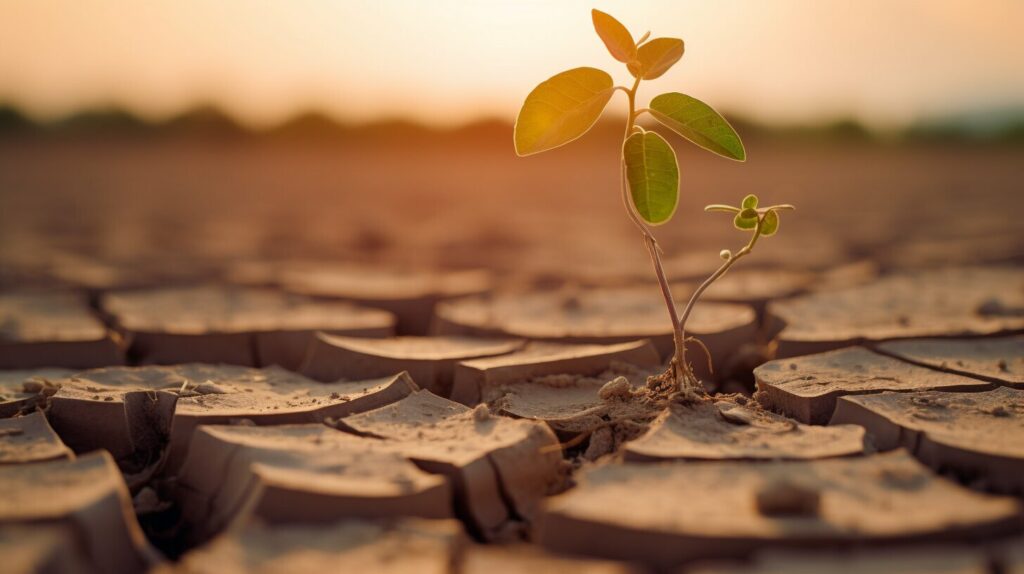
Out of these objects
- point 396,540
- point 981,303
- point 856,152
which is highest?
point 856,152

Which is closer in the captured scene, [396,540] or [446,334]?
[396,540]

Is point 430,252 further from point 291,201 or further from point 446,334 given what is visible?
point 291,201

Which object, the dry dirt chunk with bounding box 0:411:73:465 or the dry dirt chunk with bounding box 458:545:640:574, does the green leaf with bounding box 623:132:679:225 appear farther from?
the dry dirt chunk with bounding box 0:411:73:465

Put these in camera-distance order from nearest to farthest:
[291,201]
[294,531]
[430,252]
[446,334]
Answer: [294,531]
[446,334]
[430,252]
[291,201]

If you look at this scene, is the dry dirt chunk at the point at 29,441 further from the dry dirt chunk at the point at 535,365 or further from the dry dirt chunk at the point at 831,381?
the dry dirt chunk at the point at 831,381

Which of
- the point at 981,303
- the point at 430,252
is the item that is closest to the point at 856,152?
the point at 430,252

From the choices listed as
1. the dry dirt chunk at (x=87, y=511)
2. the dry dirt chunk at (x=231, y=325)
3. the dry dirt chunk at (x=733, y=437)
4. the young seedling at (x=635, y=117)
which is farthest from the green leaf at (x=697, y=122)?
the dry dirt chunk at (x=231, y=325)
